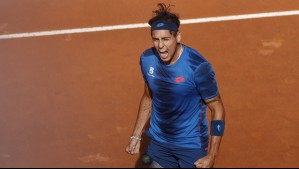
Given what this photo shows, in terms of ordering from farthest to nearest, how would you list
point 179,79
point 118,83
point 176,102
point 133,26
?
1. point 133,26
2. point 118,83
3. point 176,102
4. point 179,79

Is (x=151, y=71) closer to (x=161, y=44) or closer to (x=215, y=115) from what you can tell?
(x=161, y=44)

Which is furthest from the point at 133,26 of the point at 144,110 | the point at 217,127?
the point at 217,127

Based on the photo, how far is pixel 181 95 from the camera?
512 cm

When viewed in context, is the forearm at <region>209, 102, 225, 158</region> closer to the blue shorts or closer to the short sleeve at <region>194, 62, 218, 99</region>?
the short sleeve at <region>194, 62, 218, 99</region>

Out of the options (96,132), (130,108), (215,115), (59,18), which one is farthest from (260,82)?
(59,18)

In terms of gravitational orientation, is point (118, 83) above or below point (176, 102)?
below

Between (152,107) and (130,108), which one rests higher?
(152,107)

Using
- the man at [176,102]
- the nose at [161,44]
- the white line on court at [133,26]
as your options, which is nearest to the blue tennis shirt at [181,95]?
the man at [176,102]

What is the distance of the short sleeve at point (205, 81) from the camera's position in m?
4.90

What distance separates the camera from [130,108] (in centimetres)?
850

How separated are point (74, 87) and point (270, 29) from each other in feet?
13.2

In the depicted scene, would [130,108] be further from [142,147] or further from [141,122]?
[141,122]

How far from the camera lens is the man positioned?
16.3 ft

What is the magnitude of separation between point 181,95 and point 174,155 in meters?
0.80
